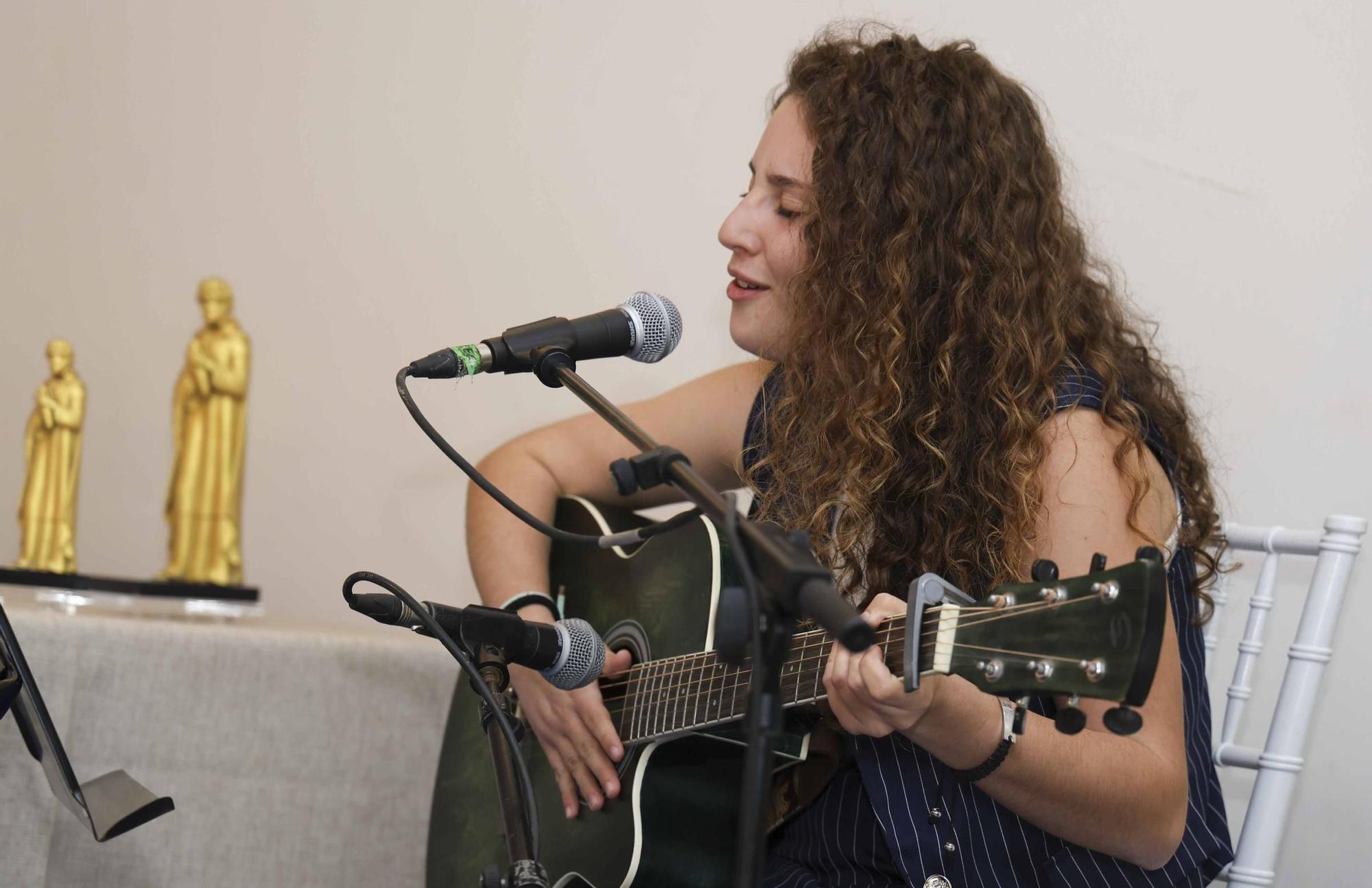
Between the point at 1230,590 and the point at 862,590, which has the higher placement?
the point at 1230,590

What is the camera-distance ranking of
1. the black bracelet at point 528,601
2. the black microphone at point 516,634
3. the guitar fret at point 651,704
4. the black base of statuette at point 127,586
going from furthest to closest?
1. the black base of statuette at point 127,586
2. the black bracelet at point 528,601
3. the guitar fret at point 651,704
4. the black microphone at point 516,634

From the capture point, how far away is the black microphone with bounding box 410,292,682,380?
0.93 metres

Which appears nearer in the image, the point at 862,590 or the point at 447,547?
the point at 862,590

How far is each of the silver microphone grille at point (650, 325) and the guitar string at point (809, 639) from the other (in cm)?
27

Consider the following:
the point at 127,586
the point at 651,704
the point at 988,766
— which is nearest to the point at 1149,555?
the point at 988,766

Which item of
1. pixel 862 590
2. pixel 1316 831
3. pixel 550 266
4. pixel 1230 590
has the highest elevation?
pixel 550 266

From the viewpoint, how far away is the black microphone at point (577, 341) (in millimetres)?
931

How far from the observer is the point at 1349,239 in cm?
174

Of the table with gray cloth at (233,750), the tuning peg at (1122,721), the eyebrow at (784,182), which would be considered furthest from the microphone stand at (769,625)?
the table with gray cloth at (233,750)

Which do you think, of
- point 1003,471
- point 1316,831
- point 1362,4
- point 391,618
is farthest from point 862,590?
point 1362,4

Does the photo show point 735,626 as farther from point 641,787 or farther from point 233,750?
point 233,750

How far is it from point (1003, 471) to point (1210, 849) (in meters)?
0.44

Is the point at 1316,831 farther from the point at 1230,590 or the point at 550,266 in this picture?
the point at 550,266

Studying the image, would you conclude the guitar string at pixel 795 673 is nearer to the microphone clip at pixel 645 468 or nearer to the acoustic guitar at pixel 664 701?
the acoustic guitar at pixel 664 701
